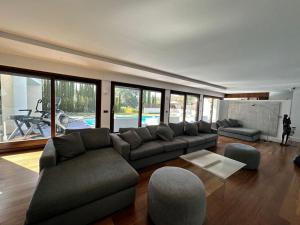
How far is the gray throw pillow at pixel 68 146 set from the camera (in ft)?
6.86

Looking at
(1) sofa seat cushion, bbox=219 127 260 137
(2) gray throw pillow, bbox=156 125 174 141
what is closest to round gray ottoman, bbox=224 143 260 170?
(2) gray throw pillow, bbox=156 125 174 141

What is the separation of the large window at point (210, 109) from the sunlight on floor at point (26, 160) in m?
7.81

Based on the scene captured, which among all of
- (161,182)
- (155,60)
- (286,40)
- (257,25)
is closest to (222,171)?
(161,182)

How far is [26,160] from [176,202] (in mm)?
3367

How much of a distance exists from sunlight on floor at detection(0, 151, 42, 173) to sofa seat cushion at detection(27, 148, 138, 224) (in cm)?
139

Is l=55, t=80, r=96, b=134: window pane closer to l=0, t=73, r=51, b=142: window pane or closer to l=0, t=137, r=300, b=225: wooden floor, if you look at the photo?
l=0, t=73, r=51, b=142: window pane

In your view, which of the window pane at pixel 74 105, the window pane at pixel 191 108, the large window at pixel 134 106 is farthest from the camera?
the window pane at pixel 191 108

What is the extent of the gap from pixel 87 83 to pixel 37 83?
126 cm

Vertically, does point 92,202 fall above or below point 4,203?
above

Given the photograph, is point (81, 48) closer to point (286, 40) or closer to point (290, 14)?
point (290, 14)

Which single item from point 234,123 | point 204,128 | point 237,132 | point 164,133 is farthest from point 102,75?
point 234,123

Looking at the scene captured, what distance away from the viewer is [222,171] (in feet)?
7.08

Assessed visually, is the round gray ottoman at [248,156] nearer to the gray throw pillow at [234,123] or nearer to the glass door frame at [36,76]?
the gray throw pillow at [234,123]

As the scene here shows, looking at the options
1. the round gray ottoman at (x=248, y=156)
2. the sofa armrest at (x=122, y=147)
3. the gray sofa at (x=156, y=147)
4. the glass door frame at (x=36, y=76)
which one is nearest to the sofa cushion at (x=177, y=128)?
the gray sofa at (x=156, y=147)
